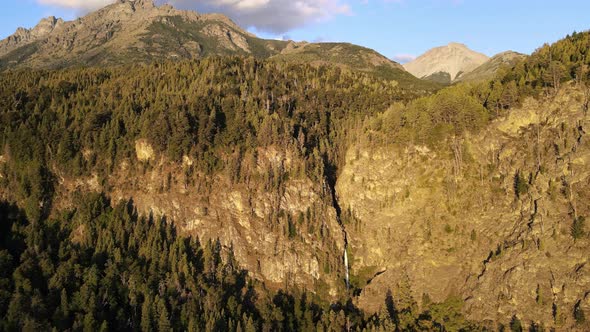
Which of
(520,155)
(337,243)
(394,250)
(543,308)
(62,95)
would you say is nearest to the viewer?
(543,308)

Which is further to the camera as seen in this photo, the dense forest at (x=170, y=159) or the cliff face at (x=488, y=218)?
the dense forest at (x=170, y=159)

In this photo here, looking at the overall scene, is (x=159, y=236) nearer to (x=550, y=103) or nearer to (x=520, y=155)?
(x=520, y=155)

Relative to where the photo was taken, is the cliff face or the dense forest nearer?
the cliff face

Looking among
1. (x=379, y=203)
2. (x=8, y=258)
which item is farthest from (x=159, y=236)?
(x=379, y=203)

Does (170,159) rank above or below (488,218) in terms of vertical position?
above
